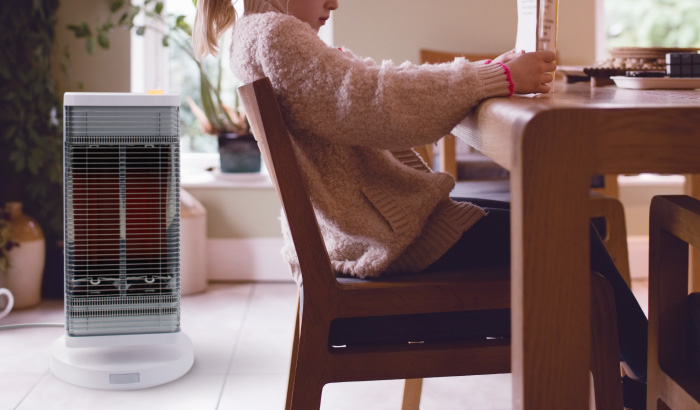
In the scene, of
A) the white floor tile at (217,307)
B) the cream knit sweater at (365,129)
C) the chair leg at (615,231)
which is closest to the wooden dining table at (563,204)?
the cream knit sweater at (365,129)

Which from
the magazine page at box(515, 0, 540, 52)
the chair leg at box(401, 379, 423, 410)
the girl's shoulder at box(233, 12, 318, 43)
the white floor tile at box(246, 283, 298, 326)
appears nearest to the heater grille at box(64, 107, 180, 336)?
the white floor tile at box(246, 283, 298, 326)

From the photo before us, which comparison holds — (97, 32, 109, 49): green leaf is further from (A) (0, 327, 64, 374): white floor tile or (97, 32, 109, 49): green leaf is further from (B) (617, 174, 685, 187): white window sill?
(B) (617, 174, 685, 187): white window sill

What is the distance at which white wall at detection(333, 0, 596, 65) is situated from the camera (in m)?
2.98

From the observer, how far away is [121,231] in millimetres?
1973

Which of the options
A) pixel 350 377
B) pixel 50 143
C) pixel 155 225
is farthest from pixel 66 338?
pixel 350 377

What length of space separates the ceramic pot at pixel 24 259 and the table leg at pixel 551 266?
2249 mm

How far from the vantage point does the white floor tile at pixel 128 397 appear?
74.8 inches

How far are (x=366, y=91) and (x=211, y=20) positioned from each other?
0.48 m

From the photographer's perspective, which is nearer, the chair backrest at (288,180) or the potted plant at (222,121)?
the chair backrest at (288,180)

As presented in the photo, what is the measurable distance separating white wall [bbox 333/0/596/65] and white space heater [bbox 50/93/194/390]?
1189 mm

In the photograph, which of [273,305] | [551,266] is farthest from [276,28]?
[273,305]

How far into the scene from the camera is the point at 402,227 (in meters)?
1.15

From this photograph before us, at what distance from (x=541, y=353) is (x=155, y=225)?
142 centimetres

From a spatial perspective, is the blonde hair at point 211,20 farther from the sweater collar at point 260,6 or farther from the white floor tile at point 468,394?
the white floor tile at point 468,394
